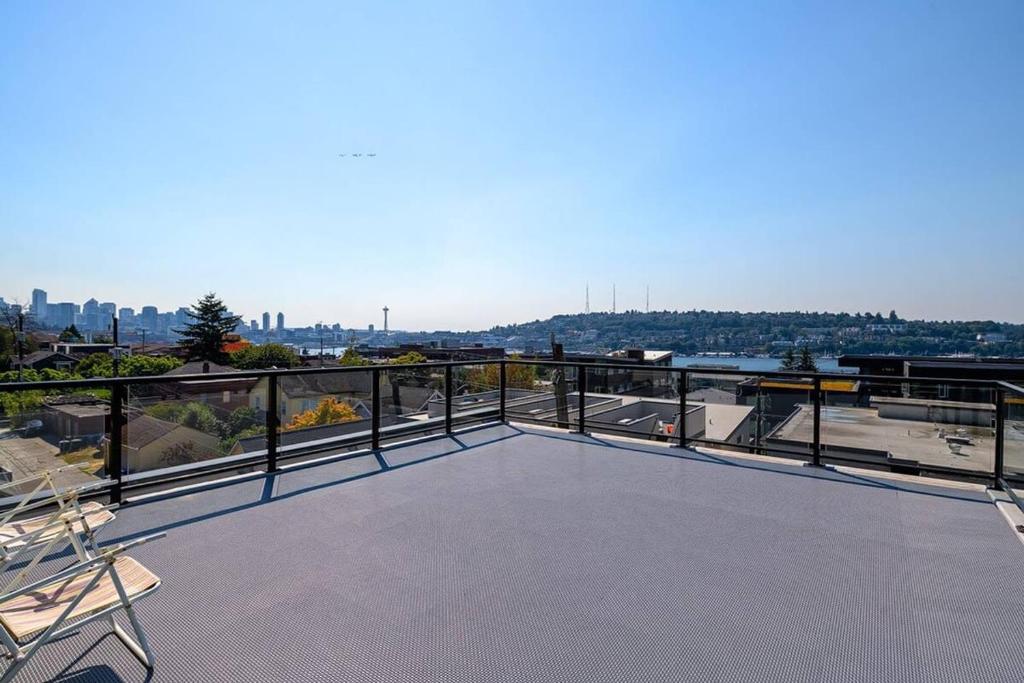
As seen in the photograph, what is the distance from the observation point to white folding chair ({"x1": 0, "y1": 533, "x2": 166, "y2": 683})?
154cm

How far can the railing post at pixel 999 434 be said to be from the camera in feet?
13.6

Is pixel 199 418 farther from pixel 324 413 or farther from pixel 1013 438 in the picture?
pixel 1013 438

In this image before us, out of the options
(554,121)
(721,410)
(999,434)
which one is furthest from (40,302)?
(999,434)

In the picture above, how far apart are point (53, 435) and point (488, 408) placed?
184 inches

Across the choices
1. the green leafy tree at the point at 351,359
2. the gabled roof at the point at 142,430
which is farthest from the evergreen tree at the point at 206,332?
the gabled roof at the point at 142,430

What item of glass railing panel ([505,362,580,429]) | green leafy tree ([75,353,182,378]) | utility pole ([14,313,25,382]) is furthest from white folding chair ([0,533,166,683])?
green leafy tree ([75,353,182,378])

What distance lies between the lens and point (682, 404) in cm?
574

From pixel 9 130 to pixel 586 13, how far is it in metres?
13.4

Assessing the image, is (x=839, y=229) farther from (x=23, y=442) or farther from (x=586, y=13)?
(x=23, y=442)

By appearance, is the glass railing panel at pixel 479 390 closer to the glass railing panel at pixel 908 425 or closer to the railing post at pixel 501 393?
the railing post at pixel 501 393

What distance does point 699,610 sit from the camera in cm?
230

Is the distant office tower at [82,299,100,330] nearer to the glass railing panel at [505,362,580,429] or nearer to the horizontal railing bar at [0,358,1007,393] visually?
the glass railing panel at [505,362,580,429]

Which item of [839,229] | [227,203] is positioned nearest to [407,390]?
[839,229]

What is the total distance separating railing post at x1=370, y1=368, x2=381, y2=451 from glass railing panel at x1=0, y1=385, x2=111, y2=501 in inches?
90.5
